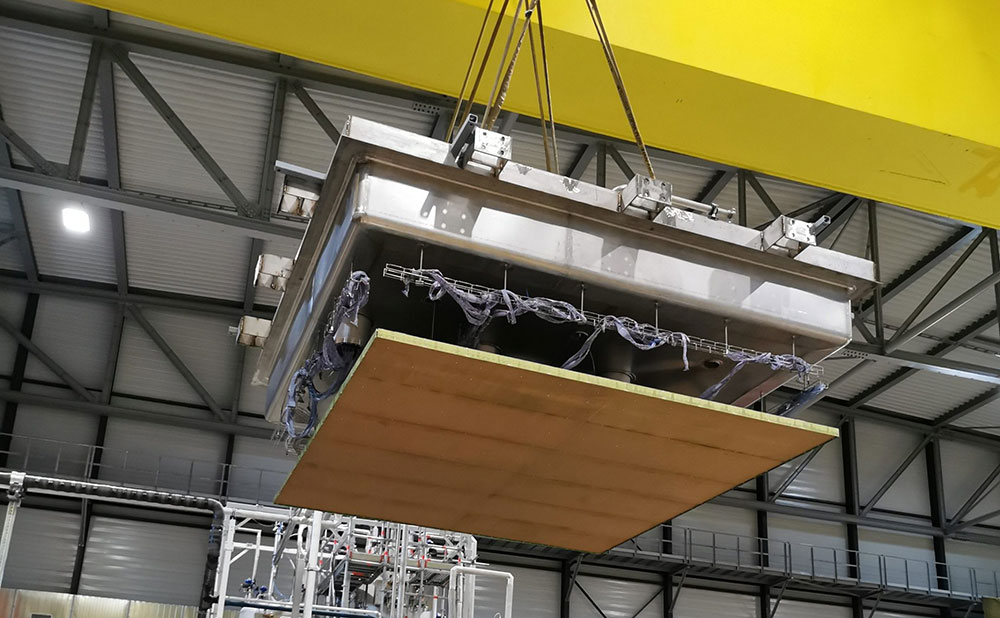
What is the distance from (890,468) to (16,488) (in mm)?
26102

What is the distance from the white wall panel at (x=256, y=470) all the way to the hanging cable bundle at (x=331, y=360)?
18539mm

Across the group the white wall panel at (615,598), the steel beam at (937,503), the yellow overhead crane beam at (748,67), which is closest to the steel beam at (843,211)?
the white wall panel at (615,598)

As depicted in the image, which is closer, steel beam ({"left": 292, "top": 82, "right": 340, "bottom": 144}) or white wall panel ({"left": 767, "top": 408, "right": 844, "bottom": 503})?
steel beam ({"left": 292, "top": 82, "right": 340, "bottom": 144})

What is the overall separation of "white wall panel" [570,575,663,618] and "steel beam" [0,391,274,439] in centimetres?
893

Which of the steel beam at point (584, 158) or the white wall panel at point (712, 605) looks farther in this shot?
the white wall panel at point (712, 605)

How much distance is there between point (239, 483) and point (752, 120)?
19.4 meters

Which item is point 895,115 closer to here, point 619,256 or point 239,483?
A: point 619,256

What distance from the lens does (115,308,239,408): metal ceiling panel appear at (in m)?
21.9

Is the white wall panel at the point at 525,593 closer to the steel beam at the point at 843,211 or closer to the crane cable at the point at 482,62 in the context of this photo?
the steel beam at the point at 843,211

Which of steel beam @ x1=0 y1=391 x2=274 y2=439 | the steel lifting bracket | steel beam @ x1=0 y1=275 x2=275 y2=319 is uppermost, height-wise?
steel beam @ x1=0 y1=275 x2=275 y2=319

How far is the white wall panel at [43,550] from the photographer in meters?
20.4

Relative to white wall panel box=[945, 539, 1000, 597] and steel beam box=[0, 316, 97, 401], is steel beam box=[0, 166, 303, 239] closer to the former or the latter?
steel beam box=[0, 316, 97, 401]

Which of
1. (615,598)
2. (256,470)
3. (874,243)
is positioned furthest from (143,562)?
(874,243)

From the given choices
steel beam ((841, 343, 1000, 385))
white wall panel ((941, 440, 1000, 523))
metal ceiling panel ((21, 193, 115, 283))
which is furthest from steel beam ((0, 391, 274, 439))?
white wall panel ((941, 440, 1000, 523))
